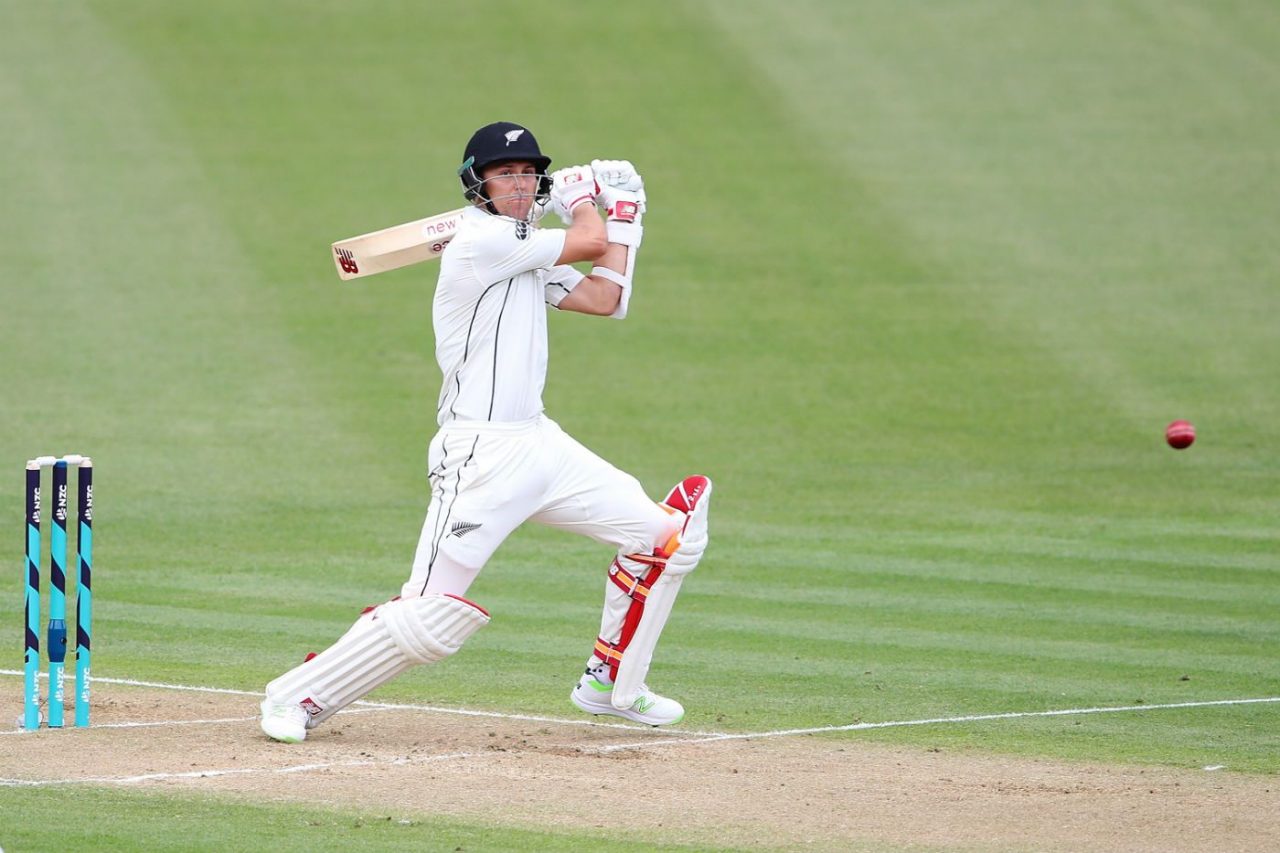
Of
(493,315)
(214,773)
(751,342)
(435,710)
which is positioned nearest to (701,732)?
(435,710)

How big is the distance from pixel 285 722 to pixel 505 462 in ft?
4.10

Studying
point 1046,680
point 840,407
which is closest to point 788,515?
point 840,407

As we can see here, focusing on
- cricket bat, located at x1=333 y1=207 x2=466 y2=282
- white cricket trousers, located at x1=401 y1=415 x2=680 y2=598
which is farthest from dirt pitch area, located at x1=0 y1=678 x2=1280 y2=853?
cricket bat, located at x1=333 y1=207 x2=466 y2=282

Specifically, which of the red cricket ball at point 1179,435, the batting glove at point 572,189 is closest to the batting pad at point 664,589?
the batting glove at point 572,189

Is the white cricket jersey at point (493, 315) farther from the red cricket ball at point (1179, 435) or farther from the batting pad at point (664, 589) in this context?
the red cricket ball at point (1179, 435)

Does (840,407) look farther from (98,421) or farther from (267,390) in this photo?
(98,421)

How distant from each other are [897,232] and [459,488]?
47.5 feet

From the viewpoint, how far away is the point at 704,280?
19516 millimetres

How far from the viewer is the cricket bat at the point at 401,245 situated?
7328 mm

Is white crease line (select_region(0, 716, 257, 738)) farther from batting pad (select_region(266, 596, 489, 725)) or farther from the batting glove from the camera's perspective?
the batting glove

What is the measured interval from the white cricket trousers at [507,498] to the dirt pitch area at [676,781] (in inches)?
28.0

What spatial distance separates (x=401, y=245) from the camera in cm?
734

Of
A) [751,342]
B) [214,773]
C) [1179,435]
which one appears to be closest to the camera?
[214,773]

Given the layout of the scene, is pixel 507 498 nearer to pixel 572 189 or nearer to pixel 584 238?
pixel 584 238
